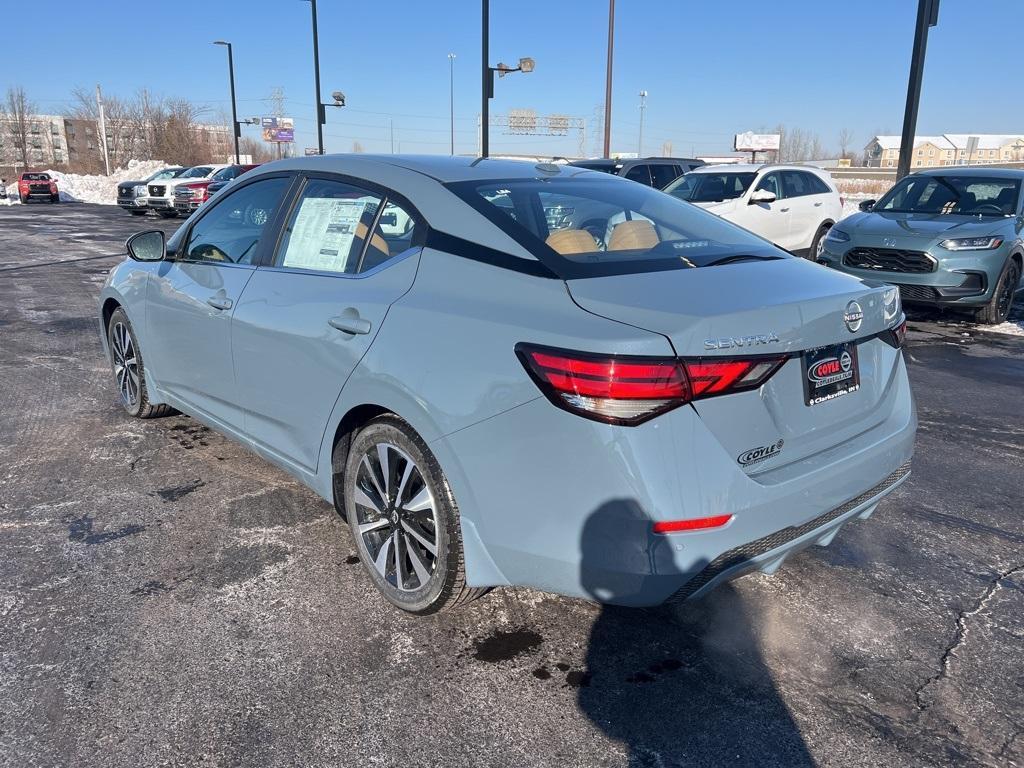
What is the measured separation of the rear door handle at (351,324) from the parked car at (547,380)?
0.01 metres

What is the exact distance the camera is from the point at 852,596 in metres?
3.11

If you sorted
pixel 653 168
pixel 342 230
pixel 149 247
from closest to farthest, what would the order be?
pixel 342 230 < pixel 149 247 < pixel 653 168

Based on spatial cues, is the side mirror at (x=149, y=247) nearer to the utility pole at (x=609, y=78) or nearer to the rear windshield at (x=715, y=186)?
the rear windshield at (x=715, y=186)

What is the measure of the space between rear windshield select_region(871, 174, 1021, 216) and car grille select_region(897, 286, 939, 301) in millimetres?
1451

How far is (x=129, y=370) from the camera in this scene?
505 centimetres

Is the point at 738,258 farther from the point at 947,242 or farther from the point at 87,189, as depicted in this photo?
the point at 87,189

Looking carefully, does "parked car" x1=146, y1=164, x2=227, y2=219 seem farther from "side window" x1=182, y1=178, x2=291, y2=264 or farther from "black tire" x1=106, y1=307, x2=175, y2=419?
"side window" x1=182, y1=178, x2=291, y2=264

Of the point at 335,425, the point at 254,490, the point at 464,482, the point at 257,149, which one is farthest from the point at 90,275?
the point at 257,149

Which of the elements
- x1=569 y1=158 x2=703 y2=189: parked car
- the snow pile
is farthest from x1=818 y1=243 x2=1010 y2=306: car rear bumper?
the snow pile

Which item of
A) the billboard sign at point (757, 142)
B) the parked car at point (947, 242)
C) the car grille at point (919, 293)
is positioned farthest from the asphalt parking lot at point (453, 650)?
the billboard sign at point (757, 142)

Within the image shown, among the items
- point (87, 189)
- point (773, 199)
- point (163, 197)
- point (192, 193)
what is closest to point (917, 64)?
point (773, 199)

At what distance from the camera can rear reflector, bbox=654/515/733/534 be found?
2154 millimetres

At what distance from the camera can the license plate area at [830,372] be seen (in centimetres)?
244

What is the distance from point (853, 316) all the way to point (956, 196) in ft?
26.9
